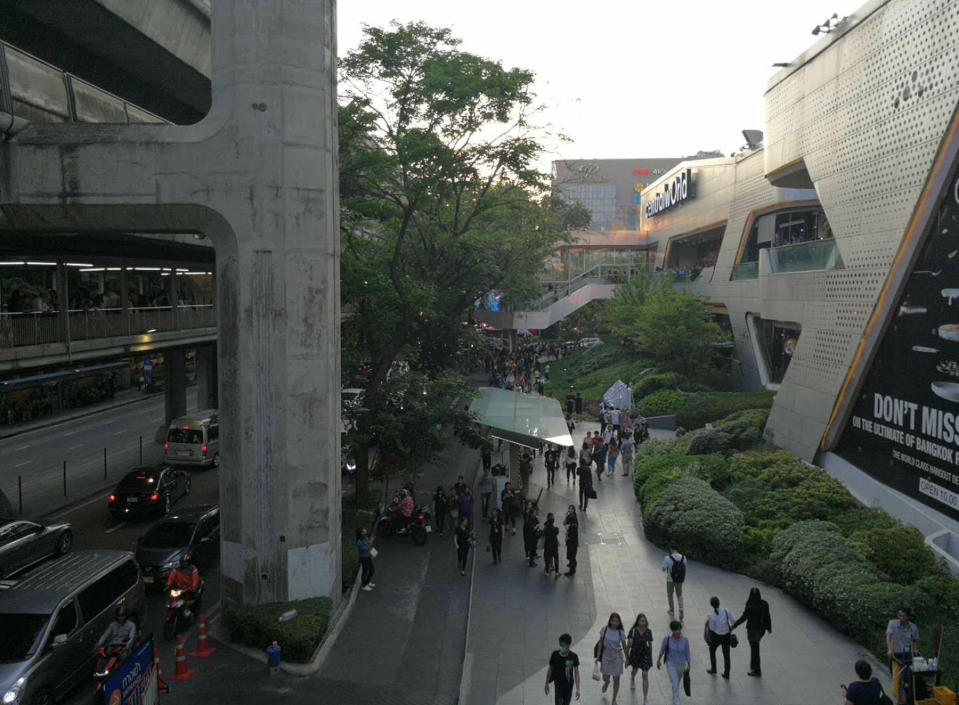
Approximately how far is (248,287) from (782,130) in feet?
60.0

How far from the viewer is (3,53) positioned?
1184 centimetres

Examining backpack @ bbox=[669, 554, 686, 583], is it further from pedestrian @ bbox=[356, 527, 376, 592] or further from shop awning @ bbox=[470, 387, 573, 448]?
shop awning @ bbox=[470, 387, 573, 448]

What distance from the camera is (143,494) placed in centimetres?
2016

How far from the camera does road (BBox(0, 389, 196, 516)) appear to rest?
23859 millimetres

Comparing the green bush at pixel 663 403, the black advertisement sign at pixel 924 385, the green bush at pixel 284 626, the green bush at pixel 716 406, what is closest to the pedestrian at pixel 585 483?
the black advertisement sign at pixel 924 385

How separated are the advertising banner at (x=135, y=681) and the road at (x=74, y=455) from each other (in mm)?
15314

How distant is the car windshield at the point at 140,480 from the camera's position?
20.4 m

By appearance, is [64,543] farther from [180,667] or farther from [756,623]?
[756,623]

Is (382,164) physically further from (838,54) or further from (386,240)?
(838,54)

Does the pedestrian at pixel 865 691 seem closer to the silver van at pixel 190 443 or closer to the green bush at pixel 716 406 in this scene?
the green bush at pixel 716 406

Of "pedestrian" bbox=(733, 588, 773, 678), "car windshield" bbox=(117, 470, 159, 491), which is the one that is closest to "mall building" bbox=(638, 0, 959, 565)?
"pedestrian" bbox=(733, 588, 773, 678)

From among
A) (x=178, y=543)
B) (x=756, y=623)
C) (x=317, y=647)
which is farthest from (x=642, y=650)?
(x=178, y=543)

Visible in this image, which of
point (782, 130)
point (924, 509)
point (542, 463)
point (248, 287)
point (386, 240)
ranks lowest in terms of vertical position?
point (542, 463)

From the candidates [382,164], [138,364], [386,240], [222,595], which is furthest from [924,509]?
[138,364]
